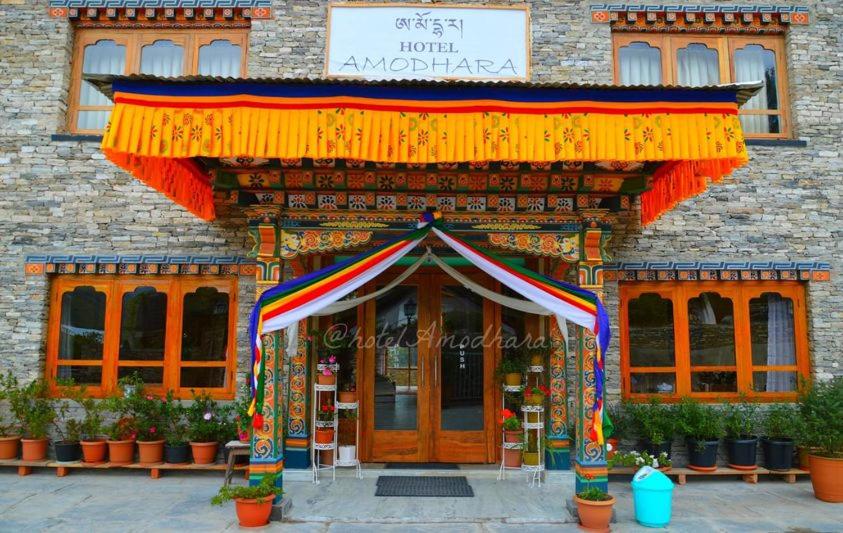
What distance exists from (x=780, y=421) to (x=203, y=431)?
24.9 feet

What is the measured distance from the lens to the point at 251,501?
5961 millimetres

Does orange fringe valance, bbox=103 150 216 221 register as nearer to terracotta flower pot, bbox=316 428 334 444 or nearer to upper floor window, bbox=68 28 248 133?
upper floor window, bbox=68 28 248 133

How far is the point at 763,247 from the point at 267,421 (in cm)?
709

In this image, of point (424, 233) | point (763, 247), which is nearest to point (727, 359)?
→ point (763, 247)

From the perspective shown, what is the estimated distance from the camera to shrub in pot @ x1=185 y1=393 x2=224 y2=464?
8062 mm

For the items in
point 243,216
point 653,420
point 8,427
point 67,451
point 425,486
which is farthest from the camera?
point 243,216

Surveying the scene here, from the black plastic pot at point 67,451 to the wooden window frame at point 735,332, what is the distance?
24.3 feet

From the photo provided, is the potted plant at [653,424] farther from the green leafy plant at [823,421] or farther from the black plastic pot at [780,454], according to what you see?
the green leafy plant at [823,421]

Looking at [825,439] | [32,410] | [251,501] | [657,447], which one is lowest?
[251,501]

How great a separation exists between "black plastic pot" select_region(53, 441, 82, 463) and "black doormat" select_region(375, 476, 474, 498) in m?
4.08

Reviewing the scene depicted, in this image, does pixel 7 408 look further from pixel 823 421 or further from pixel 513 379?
pixel 823 421

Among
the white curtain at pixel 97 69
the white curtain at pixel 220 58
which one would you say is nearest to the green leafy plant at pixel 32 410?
the white curtain at pixel 97 69

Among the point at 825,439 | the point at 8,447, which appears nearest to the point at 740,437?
the point at 825,439

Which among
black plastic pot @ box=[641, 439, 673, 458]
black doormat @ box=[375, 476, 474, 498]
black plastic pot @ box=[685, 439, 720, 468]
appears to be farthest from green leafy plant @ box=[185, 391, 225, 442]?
black plastic pot @ box=[685, 439, 720, 468]
